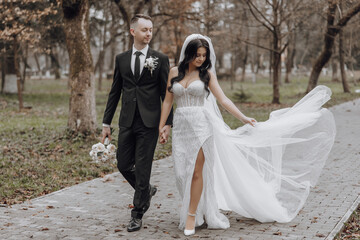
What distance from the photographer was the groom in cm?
555

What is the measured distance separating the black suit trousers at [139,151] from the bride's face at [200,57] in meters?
0.83

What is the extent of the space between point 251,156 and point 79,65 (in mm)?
7202

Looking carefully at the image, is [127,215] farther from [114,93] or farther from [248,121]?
[248,121]

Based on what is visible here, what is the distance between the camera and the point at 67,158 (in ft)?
34.9

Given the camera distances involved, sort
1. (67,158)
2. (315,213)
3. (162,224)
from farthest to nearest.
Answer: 1. (67,158)
2. (315,213)
3. (162,224)

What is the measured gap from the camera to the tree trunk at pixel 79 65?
12.1 m

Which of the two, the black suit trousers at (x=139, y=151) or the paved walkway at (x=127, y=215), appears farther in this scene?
the black suit trousers at (x=139, y=151)

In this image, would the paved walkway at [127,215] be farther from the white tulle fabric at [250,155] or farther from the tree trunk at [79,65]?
the tree trunk at [79,65]

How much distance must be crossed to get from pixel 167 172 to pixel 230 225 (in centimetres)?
374

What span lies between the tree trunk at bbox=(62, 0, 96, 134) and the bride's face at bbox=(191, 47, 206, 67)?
7.18 metres

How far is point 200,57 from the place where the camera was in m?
5.43

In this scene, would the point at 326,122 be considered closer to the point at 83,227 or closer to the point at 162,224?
the point at 162,224

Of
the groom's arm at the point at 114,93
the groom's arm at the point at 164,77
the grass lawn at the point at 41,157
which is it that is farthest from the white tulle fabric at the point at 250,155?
the grass lawn at the point at 41,157

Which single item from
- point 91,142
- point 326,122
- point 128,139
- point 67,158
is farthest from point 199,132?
point 91,142
